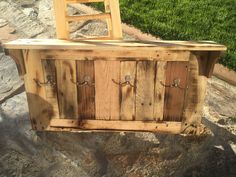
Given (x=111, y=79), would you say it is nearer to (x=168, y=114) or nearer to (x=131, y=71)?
(x=131, y=71)

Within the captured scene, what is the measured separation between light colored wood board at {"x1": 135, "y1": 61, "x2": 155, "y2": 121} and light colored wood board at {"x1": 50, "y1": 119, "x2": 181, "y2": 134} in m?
0.07

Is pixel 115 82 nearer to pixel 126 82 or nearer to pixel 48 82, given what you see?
pixel 126 82

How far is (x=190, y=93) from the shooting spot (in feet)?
9.98

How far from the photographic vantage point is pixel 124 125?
10.5 ft

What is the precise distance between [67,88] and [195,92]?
113 cm

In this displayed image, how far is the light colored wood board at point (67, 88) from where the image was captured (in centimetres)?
294

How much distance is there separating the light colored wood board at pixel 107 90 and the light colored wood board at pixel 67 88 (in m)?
0.20

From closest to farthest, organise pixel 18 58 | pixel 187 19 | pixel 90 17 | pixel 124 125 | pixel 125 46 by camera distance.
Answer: pixel 125 46 → pixel 18 58 → pixel 124 125 → pixel 90 17 → pixel 187 19

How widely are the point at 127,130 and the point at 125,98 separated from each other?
35 cm

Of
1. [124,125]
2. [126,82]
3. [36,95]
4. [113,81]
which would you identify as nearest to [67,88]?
[36,95]

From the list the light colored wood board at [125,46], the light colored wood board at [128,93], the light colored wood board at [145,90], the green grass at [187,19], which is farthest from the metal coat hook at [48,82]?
the green grass at [187,19]

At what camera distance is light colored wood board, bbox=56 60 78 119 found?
294 centimetres

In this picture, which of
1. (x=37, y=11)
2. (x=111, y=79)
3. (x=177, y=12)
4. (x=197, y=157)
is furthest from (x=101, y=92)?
(x=37, y=11)

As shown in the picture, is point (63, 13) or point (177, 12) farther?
point (177, 12)
